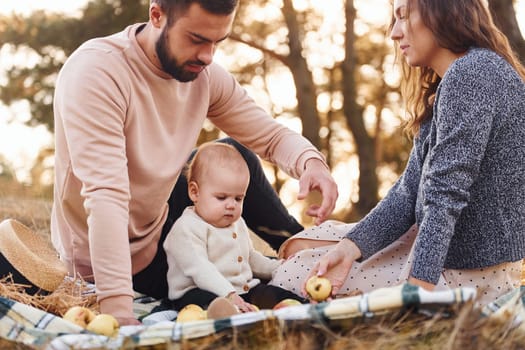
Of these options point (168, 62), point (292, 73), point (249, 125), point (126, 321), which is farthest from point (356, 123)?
point (126, 321)

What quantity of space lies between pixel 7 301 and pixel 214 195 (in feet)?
3.45

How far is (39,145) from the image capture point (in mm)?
12305

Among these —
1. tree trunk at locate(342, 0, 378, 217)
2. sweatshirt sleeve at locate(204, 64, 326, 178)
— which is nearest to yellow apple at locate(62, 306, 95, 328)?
sweatshirt sleeve at locate(204, 64, 326, 178)

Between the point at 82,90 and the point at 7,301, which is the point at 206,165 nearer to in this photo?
the point at 82,90

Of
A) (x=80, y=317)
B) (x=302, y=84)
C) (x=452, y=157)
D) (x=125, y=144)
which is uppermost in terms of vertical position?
(x=452, y=157)

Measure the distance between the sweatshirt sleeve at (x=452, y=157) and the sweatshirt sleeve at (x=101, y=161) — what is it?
874 millimetres

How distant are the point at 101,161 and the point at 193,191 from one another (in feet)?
2.12

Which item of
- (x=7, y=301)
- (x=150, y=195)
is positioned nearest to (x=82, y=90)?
(x=150, y=195)

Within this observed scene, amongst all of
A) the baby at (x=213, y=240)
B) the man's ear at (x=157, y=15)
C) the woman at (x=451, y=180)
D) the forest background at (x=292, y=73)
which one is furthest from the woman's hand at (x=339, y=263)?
the forest background at (x=292, y=73)

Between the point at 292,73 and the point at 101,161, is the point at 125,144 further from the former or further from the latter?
the point at 292,73

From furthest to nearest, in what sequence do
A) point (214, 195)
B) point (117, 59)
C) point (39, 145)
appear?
point (39, 145) → point (214, 195) → point (117, 59)

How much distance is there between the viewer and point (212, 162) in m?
2.96

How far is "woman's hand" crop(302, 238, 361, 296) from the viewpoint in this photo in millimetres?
2664

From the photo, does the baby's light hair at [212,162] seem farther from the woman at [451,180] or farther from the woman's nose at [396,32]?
the woman's nose at [396,32]
